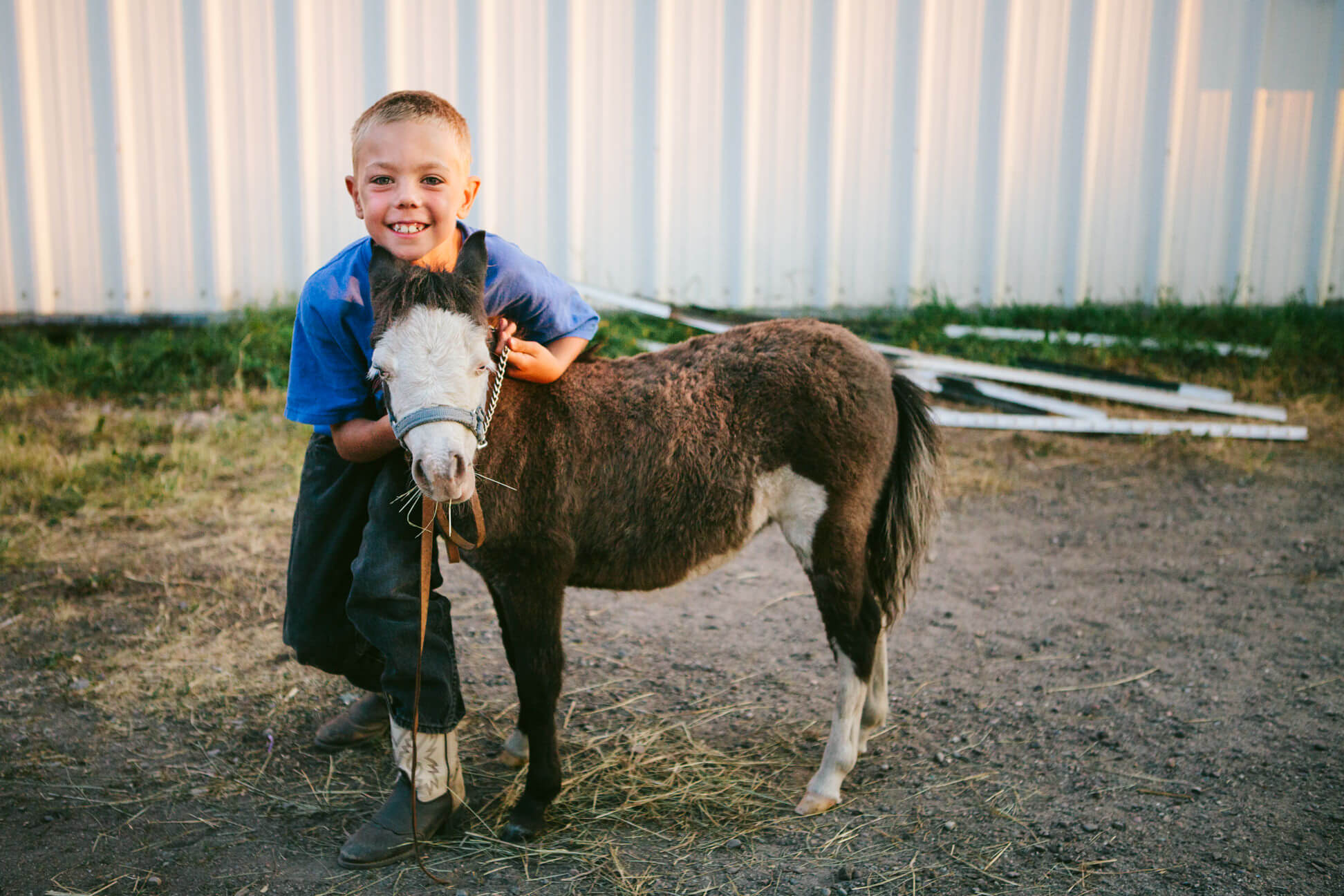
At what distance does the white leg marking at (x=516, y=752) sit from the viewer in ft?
10.6

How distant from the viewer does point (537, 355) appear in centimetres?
262

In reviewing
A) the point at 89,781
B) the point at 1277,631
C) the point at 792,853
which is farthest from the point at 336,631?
the point at 1277,631

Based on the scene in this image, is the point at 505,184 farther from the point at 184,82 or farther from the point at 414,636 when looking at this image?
the point at 414,636

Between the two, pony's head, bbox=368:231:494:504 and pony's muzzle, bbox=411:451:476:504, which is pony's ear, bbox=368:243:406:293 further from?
pony's muzzle, bbox=411:451:476:504

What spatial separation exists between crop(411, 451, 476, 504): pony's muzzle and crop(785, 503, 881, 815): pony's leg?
1.16 m

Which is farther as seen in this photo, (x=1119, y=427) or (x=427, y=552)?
(x=1119, y=427)

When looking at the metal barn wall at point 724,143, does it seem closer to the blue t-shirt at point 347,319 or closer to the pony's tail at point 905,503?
the pony's tail at point 905,503

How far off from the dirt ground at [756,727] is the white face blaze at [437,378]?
1190 mm

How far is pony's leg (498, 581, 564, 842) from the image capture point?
108 inches

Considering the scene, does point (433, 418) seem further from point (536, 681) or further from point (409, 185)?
point (536, 681)

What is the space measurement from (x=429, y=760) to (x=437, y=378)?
1.21 metres

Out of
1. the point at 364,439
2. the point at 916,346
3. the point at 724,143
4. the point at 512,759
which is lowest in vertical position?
the point at 512,759

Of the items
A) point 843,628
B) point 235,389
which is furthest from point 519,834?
point 235,389

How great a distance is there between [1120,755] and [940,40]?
6679 mm
